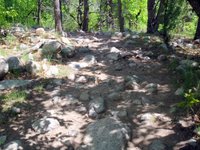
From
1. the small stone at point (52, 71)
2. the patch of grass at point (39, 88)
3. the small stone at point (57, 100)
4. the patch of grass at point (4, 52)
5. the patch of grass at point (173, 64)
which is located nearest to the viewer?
the small stone at point (57, 100)

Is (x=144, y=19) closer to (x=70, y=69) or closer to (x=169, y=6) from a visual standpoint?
(x=169, y=6)

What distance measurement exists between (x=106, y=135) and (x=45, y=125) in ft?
4.52

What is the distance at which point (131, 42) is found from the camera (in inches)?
504

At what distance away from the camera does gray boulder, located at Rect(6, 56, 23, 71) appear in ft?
29.4

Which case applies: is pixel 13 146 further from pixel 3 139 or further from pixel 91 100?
pixel 91 100

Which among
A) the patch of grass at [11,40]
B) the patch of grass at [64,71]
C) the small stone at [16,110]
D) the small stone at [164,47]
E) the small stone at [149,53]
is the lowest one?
the small stone at [16,110]

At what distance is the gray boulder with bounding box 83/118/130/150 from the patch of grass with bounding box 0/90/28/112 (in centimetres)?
200

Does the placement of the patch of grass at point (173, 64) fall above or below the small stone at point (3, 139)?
above

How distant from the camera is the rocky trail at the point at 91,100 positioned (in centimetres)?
610

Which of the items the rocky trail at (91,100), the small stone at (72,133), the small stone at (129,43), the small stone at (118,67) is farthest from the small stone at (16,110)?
the small stone at (129,43)

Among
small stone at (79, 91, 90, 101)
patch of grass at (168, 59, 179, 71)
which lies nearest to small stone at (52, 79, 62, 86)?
small stone at (79, 91, 90, 101)

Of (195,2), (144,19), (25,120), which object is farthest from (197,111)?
→ (144,19)

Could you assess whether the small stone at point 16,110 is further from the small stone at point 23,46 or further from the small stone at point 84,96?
the small stone at point 23,46

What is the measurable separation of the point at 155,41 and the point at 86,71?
413cm
